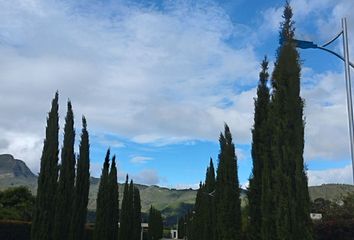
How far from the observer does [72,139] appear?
1037 inches

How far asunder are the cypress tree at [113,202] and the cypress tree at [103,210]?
51 centimetres

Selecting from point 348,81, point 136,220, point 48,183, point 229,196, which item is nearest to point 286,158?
point 348,81

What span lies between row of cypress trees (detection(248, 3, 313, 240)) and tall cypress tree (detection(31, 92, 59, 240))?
11.9m

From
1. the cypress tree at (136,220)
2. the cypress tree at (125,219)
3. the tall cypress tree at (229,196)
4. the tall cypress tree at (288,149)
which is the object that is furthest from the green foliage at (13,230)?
the tall cypress tree at (288,149)

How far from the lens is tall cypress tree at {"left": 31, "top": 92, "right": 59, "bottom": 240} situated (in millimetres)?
22047

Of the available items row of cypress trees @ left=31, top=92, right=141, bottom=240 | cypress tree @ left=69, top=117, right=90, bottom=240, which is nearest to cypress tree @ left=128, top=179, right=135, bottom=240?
row of cypress trees @ left=31, top=92, right=141, bottom=240

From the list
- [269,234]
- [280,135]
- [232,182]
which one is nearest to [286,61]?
[280,135]

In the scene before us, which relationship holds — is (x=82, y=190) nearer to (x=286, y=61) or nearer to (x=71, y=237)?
(x=71, y=237)

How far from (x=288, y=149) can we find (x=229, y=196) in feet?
43.3

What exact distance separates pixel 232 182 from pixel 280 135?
43.5 feet

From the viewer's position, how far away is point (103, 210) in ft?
110

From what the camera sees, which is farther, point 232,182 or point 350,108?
point 232,182

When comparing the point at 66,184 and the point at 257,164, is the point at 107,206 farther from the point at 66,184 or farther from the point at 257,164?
the point at 257,164

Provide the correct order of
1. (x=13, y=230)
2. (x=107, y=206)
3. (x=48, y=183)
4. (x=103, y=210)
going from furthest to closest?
(x=107, y=206)
(x=103, y=210)
(x=13, y=230)
(x=48, y=183)
